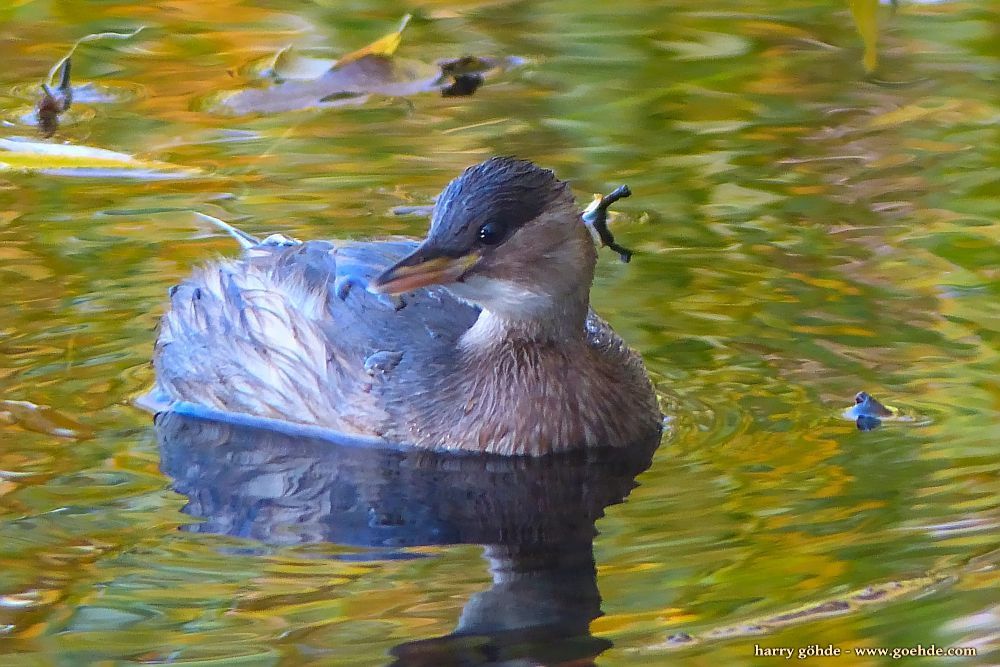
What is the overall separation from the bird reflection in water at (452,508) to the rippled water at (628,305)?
3 centimetres

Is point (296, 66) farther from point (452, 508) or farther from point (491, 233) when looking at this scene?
point (452, 508)

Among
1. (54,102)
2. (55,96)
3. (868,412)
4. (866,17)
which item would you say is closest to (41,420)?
(868,412)

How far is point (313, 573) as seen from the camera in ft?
14.9

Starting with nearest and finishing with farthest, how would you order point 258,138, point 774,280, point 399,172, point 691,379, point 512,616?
point 512,616
point 691,379
point 774,280
point 399,172
point 258,138

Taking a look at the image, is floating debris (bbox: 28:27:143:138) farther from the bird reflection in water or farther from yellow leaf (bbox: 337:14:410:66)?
the bird reflection in water

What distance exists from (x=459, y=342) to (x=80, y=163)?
2430 mm

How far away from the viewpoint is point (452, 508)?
5141mm

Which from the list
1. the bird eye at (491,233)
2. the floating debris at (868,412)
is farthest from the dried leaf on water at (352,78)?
the floating debris at (868,412)

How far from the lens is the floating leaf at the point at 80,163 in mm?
7465

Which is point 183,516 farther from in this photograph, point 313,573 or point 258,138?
point 258,138

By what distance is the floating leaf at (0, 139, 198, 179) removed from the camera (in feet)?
24.5

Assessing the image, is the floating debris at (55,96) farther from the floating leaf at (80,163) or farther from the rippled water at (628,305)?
the floating leaf at (80,163)

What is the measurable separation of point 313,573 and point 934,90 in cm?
480

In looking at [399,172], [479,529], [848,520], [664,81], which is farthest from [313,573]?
[664,81]
